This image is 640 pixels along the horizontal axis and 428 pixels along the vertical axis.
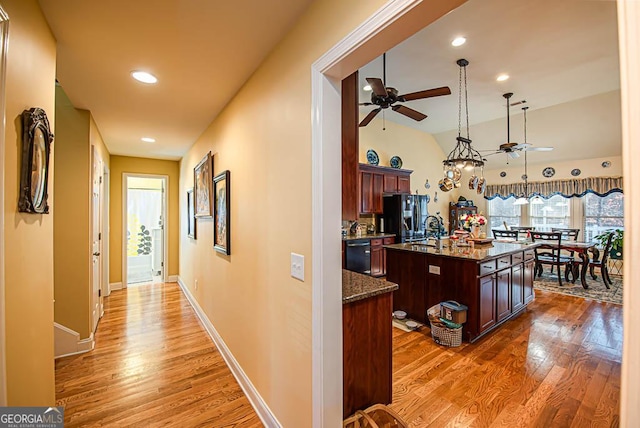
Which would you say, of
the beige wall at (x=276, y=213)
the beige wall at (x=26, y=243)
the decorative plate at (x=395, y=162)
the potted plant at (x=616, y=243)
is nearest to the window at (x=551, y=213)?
the potted plant at (x=616, y=243)

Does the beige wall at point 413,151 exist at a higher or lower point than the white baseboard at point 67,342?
higher

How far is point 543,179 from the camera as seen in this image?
23.6 feet

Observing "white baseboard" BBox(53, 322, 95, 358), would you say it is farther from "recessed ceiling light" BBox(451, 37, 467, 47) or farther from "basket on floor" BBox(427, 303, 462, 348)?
"recessed ceiling light" BBox(451, 37, 467, 47)

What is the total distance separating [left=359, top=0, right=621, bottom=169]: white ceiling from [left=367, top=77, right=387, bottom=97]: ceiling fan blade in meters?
0.81

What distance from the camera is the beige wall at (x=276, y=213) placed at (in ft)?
4.71

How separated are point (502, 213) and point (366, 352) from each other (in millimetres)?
8439

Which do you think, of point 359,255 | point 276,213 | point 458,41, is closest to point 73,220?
point 276,213

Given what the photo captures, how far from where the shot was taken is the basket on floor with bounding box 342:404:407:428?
1528 mm

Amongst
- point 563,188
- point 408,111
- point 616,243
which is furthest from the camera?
point 563,188

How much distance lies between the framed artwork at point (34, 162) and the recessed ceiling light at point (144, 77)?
88 centimetres

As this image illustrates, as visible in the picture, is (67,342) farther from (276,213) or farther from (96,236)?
(276,213)

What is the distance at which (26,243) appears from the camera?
4.35ft

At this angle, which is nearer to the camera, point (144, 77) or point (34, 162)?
point (34, 162)

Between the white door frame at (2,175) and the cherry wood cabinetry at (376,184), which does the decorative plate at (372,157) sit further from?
the white door frame at (2,175)
